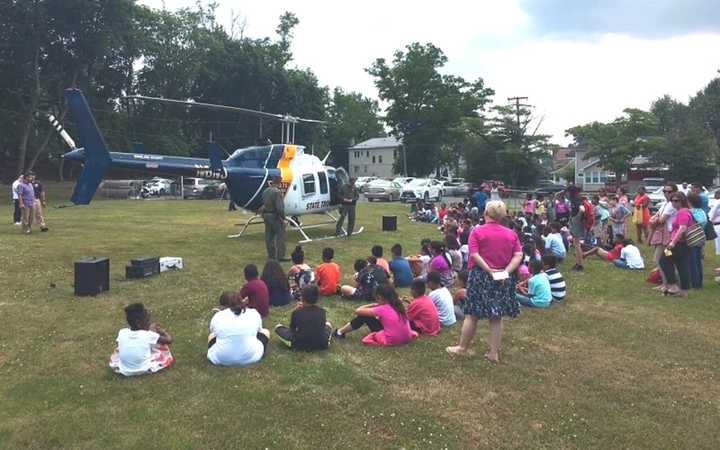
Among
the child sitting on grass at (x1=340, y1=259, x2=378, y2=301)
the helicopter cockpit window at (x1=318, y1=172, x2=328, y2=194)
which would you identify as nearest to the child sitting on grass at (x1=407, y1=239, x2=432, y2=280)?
the child sitting on grass at (x1=340, y1=259, x2=378, y2=301)

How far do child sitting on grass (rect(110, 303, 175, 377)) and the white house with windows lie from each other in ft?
259

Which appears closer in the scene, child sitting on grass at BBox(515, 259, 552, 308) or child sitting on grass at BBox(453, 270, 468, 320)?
child sitting on grass at BBox(453, 270, 468, 320)

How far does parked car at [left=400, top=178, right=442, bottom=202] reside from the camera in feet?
122

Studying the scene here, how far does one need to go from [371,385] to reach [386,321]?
1.39 metres

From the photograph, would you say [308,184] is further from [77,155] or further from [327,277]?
[327,277]

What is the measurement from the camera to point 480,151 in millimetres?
53562

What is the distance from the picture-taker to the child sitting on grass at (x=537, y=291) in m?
9.07

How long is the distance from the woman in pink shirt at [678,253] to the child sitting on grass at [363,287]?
5.13 metres

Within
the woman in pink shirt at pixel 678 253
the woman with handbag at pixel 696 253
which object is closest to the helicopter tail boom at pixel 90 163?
the woman in pink shirt at pixel 678 253

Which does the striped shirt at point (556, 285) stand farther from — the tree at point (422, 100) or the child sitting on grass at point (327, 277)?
the tree at point (422, 100)

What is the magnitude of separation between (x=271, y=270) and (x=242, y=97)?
1931 inches

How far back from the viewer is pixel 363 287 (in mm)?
9344

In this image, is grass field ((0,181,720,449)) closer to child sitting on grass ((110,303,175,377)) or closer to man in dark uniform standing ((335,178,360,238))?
child sitting on grass ((110,303,175,377))

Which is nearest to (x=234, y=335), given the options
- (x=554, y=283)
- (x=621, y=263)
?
(x=554, y=283)
